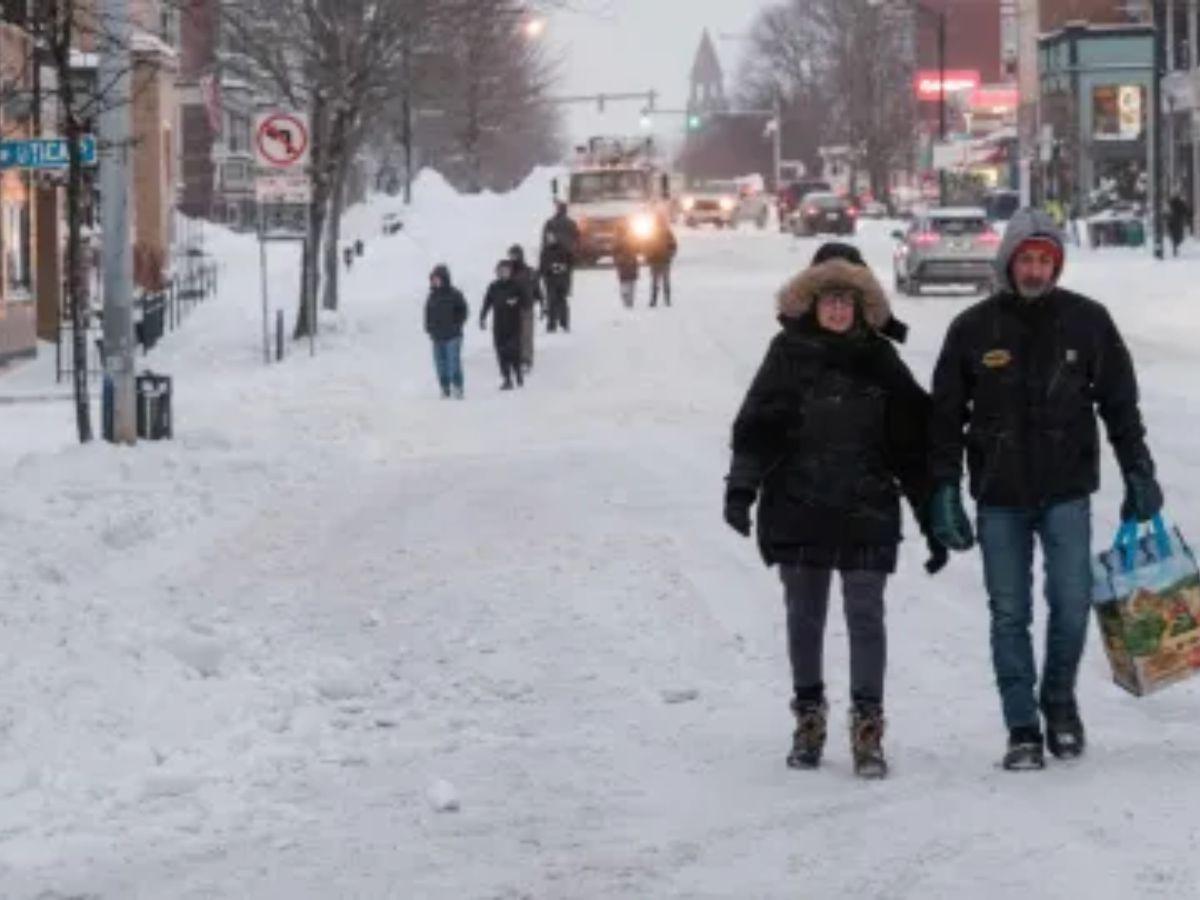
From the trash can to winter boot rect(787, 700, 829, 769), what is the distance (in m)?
13.5

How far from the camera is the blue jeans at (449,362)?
28.3m

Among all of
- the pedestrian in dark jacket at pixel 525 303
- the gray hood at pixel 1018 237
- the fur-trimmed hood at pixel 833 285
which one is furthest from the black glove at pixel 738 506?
the pedestrian in dark jacket at pixel 525 303

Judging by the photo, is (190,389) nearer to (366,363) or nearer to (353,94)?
(366,363)

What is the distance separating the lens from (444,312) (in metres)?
28.4

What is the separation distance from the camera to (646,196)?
A: 5969 centimetres

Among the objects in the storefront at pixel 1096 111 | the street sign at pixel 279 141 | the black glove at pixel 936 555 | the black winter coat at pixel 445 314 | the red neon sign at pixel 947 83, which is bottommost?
the black glove at pixel 936 555

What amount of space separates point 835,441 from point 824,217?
71350 millimetres

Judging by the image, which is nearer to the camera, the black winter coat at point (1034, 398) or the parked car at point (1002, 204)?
the black winter coat at point (1034, 398)

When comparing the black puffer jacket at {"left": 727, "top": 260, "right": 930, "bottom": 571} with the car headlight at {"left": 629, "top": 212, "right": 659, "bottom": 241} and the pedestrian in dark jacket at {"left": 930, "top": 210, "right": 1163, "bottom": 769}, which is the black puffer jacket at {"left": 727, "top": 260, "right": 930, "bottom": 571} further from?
the car headlight at {"left": 629, "top": 212, "right": 659, "bottom": 241}

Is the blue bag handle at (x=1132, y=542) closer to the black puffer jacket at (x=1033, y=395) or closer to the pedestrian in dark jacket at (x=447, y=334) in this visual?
the black puffer jacket at (x=1033, y=395)

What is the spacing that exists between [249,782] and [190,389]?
2207 centimetres

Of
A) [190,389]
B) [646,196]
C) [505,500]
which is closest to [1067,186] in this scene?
[646,196]

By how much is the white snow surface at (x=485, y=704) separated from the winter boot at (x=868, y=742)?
0.11 meters

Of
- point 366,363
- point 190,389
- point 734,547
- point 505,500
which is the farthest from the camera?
point 366,363
